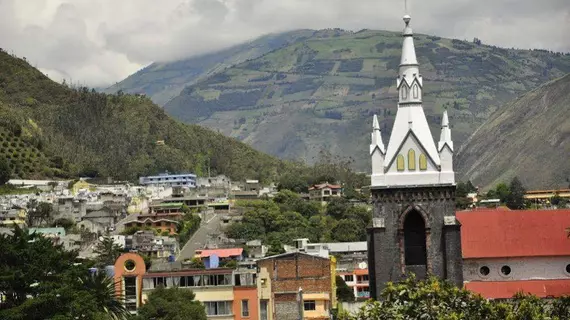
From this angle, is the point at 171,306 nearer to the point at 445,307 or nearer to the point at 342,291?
the point at 445,307

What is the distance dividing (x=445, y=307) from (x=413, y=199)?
16.9 metres

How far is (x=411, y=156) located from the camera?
5388 centimetres

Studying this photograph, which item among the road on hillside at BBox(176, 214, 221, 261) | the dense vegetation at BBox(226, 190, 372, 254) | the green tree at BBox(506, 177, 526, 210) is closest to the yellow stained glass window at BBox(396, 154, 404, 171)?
the road on hillside at BBox(176, 214, 221, 261)

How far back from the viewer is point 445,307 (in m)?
37.0

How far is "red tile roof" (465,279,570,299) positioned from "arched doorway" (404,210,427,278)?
9.83 ft

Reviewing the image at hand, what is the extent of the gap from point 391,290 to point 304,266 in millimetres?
41922

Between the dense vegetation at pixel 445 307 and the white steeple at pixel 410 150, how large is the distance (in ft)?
50.8

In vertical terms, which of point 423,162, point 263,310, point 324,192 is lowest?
point 263,310

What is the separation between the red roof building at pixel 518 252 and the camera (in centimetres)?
5666

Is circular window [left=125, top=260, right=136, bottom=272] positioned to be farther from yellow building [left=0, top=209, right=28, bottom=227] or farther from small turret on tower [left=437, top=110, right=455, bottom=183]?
yellow building [left=0, top=209, right=28, bottom=227]

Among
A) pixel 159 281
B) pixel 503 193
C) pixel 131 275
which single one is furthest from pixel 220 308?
pixel 503 193

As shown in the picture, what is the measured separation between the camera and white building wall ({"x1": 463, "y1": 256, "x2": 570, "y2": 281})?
56.8m

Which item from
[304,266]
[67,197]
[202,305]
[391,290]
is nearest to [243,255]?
[304,266]

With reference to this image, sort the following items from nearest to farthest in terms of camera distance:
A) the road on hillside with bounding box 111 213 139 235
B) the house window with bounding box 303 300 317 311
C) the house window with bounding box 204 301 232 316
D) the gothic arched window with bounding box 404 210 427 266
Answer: the gothic arched window with bounding box 404 210 427 266 → the house window with bounding box 204 301 232 316 → the house window with bounding box 303 300 317 311 → the road on hillside with bounding box 111 213 139 235
